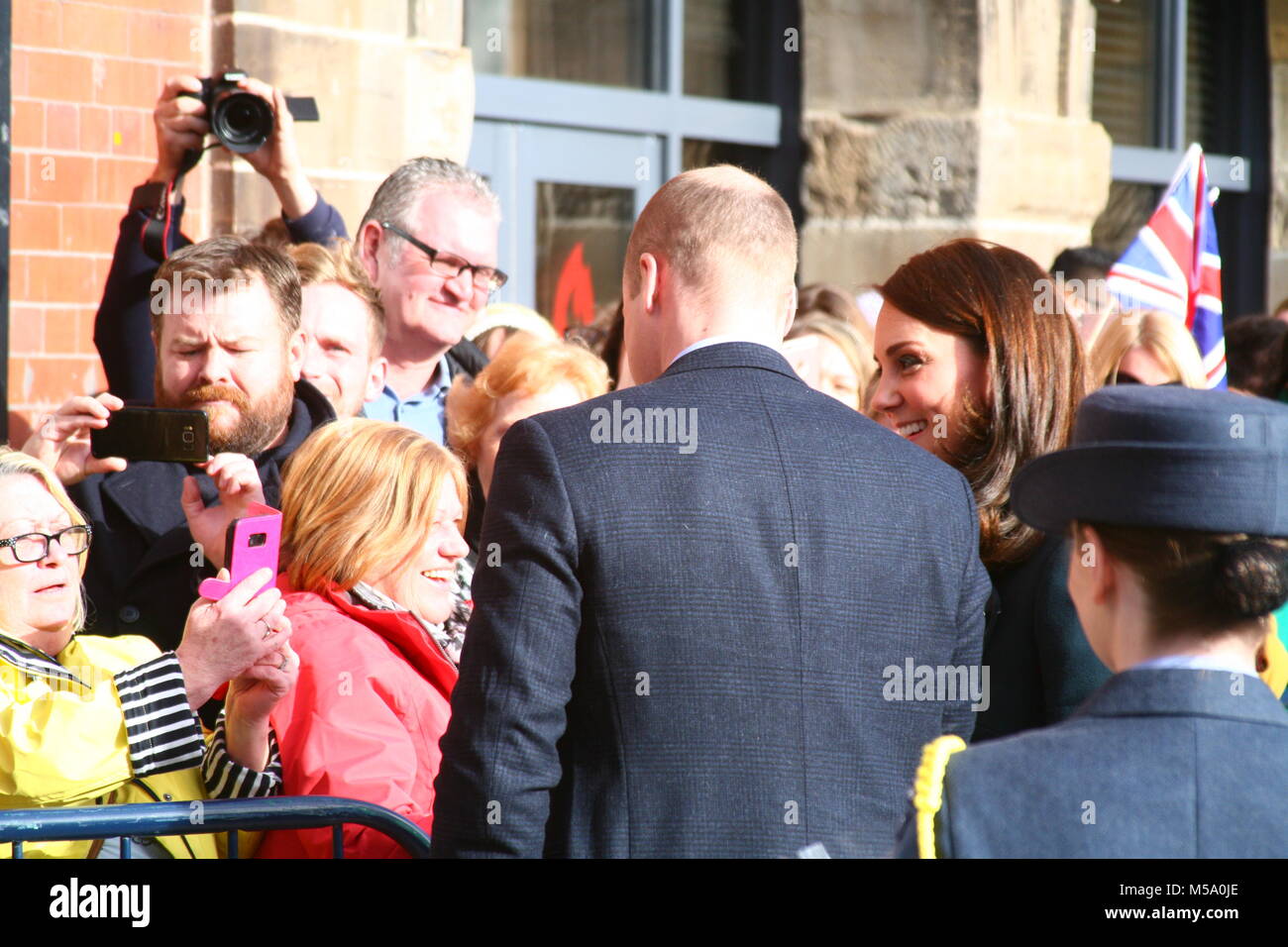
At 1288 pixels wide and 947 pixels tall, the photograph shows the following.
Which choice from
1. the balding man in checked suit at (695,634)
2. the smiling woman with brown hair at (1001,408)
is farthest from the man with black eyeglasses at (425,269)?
the balding man in checked suit at (695,634)

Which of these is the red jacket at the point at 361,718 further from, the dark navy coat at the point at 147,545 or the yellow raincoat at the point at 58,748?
the dark navy coat at the point at 147,545

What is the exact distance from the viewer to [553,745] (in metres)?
2.12

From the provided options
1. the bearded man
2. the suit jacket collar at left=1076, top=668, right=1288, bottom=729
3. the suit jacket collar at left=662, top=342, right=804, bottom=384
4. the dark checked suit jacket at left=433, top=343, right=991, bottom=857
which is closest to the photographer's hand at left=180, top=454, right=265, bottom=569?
the bearded man

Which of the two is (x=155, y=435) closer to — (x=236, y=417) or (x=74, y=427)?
(x=74, y=427)

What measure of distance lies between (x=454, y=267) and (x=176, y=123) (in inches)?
30.7

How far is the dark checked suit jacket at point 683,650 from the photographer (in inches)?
82.8

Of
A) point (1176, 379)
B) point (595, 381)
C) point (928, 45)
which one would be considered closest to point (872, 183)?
point (928, 45)

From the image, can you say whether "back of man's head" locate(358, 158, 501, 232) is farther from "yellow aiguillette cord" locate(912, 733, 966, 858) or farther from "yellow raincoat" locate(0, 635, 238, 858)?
"yellow aiguillette cord" locate(912, 733, 966, 858)

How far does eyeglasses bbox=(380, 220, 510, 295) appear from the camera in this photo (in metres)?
4.21

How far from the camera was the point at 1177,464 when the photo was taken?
1613 millimetres

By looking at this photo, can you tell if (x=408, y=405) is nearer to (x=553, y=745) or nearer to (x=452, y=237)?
(x=452, y=237)

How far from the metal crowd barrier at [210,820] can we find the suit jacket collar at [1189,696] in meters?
1.31

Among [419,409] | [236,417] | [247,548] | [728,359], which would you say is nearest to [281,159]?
[419,409]

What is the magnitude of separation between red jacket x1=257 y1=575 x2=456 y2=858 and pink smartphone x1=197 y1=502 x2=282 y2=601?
0.67 ft
